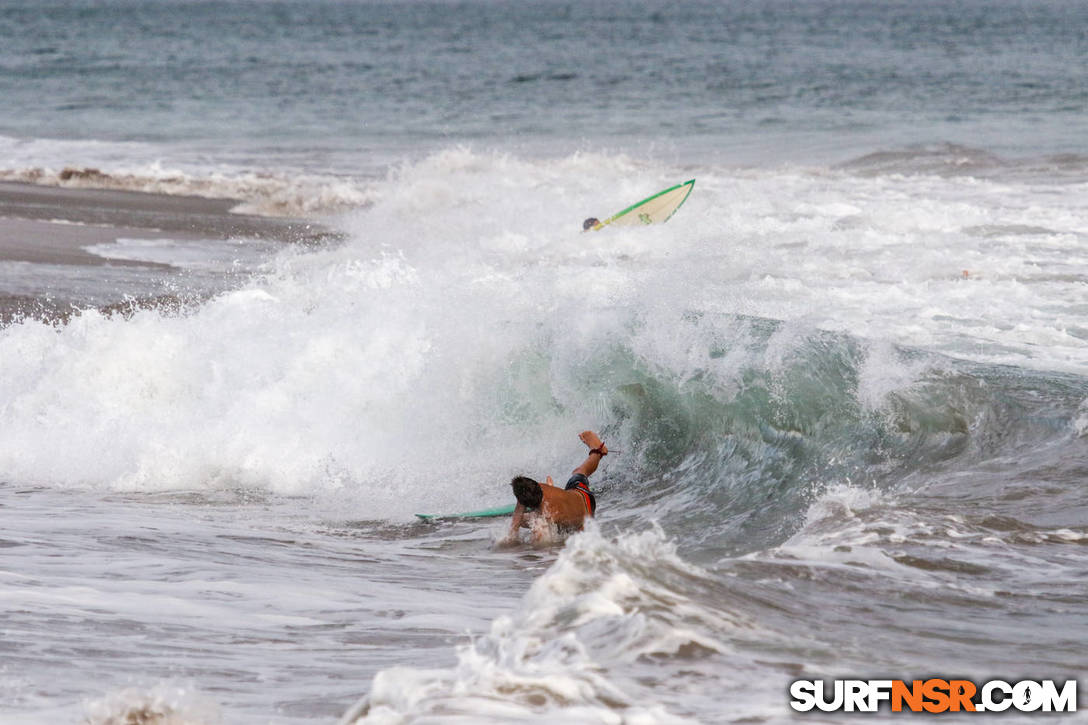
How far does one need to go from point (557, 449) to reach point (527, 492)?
2456 millimetres

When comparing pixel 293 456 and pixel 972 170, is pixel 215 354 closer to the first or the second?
pixel 293 456

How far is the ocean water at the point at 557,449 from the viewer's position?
4.72m

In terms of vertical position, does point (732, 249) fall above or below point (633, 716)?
above

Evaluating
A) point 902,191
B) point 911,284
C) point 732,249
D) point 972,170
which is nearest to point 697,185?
point 902,191

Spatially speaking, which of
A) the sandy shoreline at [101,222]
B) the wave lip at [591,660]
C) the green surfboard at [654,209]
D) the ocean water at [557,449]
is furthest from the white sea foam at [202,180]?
the wave lip at [591,660]

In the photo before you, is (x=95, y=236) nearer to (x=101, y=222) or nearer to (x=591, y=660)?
(x=101, y=222)

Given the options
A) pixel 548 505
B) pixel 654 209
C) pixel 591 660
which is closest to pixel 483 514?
pixel 548 505

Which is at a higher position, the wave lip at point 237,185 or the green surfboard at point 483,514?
the wave lip at point 237,185

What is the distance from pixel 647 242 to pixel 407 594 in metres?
12.6

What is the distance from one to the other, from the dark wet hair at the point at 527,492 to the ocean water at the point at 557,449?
0.31 meters

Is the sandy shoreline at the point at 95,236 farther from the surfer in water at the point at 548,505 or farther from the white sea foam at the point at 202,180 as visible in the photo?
the surfer in water at the point at 548,505


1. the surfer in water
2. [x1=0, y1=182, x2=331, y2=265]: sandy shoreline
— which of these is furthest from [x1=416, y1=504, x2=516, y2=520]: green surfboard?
[x1=0, y1=182, x2=331, y2=265]: sandy shoreline

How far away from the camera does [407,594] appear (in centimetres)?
639

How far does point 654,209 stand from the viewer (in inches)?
773
